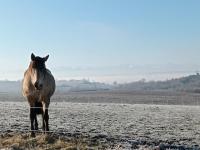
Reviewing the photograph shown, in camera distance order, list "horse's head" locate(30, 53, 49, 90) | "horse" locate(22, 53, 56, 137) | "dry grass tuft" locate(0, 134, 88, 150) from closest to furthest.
Answer: "dry grass tuft" locate(0, 134, 88, 150), "horse's head" locate(30, 53, 49, 90), "horse" locate(22, 53, 56, 137)

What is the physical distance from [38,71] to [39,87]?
22.9 inches

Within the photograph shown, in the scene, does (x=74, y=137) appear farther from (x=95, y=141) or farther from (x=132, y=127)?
(x=132, y=127)

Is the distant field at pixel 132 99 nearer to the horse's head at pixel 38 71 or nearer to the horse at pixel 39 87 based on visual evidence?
the horse at pixel 39 87

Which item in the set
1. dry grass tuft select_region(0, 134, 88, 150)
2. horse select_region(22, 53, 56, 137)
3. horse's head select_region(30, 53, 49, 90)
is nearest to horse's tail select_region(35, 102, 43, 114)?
horse select_region(22, 53, 56, 137)

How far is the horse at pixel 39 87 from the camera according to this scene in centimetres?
1742

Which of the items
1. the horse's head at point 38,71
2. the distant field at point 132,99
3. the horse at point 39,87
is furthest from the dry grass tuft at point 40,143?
the distant field at point 132,99

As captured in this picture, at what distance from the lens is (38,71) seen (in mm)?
17422

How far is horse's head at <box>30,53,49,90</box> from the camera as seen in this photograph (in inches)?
681

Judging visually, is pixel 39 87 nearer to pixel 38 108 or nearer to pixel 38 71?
pixel 38 71

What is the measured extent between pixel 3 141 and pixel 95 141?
10.0 ft

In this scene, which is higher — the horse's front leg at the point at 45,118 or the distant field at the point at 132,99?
the distant field at the point at 132,99

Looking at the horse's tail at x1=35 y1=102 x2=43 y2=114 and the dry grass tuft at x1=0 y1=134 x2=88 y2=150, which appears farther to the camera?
the horse's tail at x1=35 y1=102 x2=43 y2=114

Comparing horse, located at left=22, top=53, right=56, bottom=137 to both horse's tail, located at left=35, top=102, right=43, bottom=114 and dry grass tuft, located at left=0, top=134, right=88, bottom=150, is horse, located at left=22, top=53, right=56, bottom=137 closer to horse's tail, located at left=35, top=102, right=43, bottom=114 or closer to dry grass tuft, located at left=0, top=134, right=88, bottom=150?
horse's tail, located at left=35, top=102, right=43, bottom=114

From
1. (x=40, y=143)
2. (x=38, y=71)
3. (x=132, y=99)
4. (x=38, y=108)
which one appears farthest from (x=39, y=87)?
(x=132, y=99)
